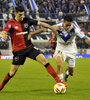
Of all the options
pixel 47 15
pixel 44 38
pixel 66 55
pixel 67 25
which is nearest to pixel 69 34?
pixel 67 25

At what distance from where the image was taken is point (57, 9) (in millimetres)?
35875

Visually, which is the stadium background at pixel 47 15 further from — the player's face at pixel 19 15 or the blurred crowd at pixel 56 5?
the player's face at pixel 19 15

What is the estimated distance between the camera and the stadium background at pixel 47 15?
96.2 ft

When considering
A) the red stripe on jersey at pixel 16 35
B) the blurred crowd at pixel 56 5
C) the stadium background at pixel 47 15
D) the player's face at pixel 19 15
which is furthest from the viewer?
the blurred crowd at pixel 56 5

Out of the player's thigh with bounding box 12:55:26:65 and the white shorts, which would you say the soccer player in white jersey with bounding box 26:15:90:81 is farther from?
the player's thigh with bounding box 12:55:26:65

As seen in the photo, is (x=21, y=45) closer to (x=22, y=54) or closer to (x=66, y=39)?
(x=22, y=54)

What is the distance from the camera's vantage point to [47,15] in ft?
105

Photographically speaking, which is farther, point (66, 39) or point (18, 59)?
point (66, 39)

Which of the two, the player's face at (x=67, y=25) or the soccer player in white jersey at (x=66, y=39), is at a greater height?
the player's face at (x=67, y=25)

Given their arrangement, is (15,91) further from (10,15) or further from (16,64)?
(10,15)

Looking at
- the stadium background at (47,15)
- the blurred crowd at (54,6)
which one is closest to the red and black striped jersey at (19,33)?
the stadium background at (47,15)

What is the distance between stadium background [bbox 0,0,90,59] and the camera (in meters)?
29.3

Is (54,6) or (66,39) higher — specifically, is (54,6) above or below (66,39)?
below

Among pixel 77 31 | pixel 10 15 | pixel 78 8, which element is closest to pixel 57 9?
pixel 78 8
